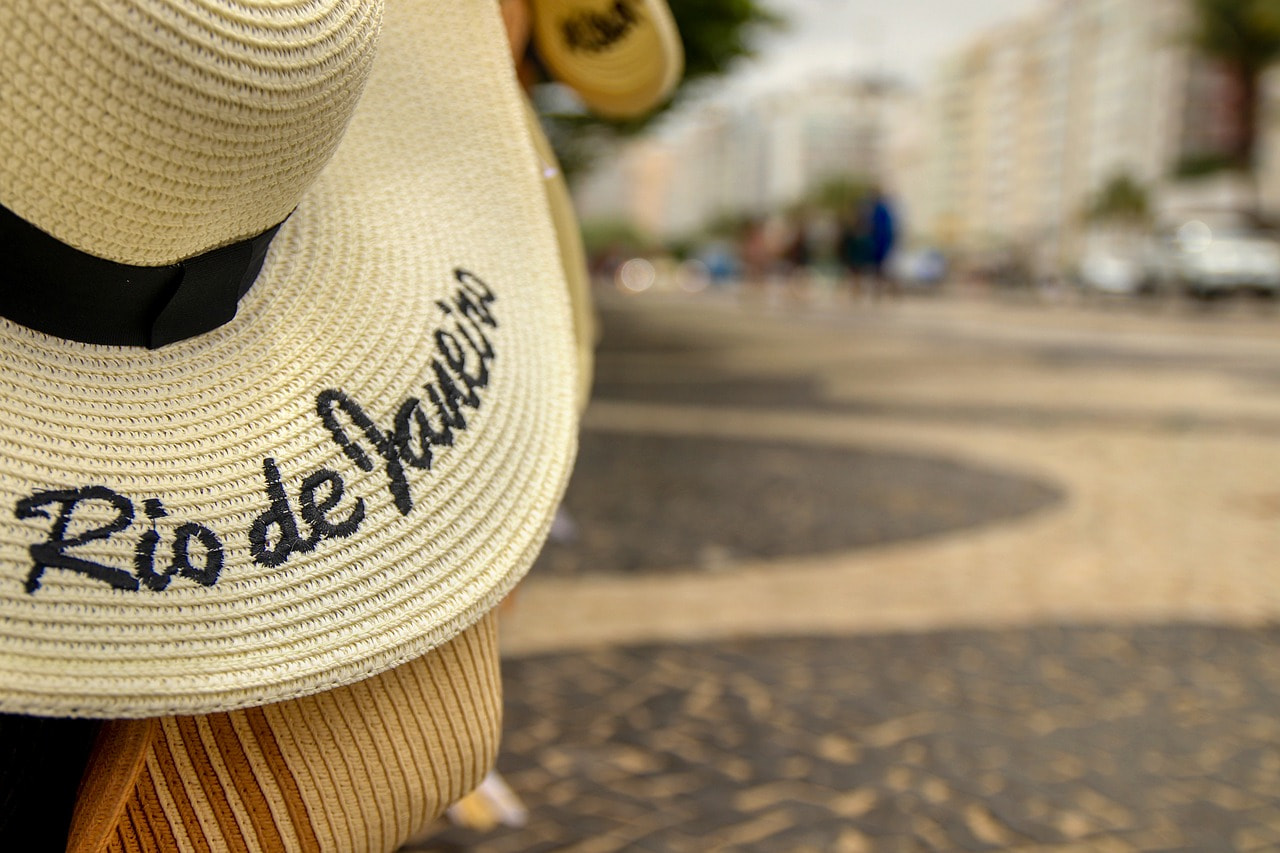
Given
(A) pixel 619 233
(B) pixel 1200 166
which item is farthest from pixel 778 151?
(B) pixel 1200 166

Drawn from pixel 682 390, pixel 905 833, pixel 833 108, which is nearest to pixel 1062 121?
pixel 833 108

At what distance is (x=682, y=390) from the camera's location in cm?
795

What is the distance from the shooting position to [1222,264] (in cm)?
2142

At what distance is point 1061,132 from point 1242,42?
163 ft

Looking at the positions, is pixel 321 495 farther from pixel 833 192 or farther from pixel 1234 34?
pixel 833 192

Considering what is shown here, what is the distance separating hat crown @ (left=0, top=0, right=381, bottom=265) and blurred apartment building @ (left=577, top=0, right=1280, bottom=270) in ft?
131

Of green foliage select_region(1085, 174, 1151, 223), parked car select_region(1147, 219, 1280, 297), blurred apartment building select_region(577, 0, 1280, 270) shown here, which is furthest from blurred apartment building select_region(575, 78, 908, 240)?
parked car select_region(1147, 219, 1280, 297)

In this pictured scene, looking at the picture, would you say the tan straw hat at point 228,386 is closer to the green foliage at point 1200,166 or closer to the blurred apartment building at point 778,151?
the green foliage at point 1200,166

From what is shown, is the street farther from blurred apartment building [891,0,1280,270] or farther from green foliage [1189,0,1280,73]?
blurred apartment building [891,0,1280,270]

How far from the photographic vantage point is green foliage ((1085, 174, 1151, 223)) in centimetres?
6088

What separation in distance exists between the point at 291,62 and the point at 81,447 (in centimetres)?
27

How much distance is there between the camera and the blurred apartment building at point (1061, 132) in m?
59.5

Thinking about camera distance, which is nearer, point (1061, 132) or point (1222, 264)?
point (1222, 264)

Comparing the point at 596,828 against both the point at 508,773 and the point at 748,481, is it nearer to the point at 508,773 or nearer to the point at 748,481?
the point at 508,773
